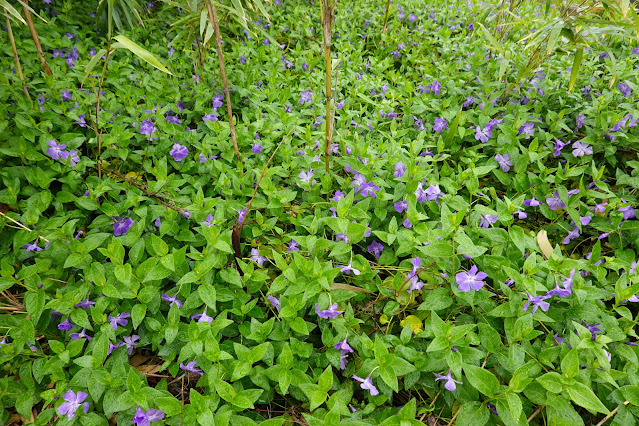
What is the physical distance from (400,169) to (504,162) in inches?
27.6

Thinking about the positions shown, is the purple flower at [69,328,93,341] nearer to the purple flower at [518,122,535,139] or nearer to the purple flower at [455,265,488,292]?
the purple flower at [455,265,488,292]

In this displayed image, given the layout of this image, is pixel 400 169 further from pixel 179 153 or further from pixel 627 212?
pixel 179 153

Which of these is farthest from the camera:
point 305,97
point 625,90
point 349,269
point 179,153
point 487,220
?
point 305,97

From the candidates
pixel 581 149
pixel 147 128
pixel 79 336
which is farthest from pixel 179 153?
pixel 581 149

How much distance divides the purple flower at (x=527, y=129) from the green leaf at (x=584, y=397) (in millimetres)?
1587

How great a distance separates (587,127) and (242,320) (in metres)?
2.40

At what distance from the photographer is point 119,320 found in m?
1.56

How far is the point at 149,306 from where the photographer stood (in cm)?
160

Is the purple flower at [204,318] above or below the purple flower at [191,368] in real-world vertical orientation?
above

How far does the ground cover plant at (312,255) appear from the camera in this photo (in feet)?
4.54

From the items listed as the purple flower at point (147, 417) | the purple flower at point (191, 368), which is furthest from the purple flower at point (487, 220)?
the purple flower at point (147, 417)

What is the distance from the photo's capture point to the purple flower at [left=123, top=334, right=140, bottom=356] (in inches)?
61.6

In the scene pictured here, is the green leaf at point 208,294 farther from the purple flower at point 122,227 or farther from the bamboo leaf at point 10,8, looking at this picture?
the bamboo leaf at point 10,8

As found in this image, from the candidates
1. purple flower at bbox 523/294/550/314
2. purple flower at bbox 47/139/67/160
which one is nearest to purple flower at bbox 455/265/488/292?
purple flower at bbox 523/294/550/314
